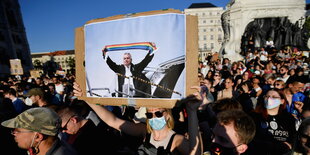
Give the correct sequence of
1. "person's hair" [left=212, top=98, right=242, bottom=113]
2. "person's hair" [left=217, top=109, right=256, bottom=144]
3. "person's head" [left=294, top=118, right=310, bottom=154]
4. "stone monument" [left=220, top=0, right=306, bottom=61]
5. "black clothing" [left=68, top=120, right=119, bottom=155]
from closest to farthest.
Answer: "person's head" [left=294, top=118, right=310, bottom=154], "person's hair" [left=217, top=109, right=256, bottom=144], "black clothing" [left=68, top=120, right=119, bottom=155], "person's hair" [left=212, top=98, right=242, bottom=113], "stone monument" [left=220, top=0, right=306, bottom=61]

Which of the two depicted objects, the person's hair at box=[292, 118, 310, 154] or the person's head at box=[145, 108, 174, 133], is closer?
the person's hair at box=[292, 118, 310, 154]

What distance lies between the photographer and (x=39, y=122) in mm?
1896

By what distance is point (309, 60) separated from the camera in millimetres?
10500

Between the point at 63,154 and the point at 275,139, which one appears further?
the point at 275,139

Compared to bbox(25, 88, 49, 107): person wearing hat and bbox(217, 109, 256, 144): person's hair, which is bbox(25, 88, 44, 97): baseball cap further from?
bbox(217, 109, 256, 144): person's hair

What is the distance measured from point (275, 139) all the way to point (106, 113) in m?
2.40

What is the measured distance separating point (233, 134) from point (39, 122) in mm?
1925

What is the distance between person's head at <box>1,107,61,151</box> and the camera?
1874 millimetres

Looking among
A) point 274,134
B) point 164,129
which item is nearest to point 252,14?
point 274,134

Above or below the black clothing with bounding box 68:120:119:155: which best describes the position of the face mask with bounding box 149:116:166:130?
above

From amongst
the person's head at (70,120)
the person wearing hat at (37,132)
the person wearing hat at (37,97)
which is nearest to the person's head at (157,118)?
the person wearing hat at (37,132)

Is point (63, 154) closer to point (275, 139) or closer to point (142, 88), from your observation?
point (142, 88)

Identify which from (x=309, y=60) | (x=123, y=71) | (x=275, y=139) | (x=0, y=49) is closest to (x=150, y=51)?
(x=123, y=71)

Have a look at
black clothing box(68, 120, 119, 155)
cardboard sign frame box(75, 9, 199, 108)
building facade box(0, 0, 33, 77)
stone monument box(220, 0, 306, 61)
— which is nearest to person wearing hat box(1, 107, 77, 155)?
cardboard sign frame box(75, 9, 199, 108)
